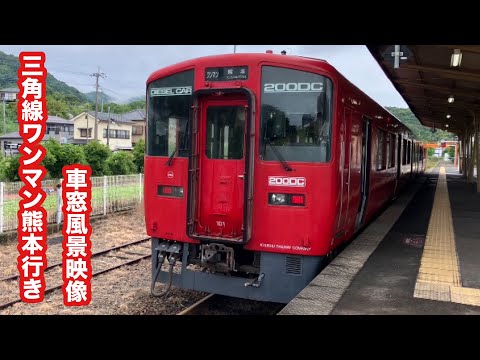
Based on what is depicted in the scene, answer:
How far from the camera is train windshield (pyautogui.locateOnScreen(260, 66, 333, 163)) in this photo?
5.05 m

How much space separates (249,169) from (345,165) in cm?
124

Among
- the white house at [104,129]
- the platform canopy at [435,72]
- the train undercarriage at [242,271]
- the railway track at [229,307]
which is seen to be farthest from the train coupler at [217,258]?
the white house at [104,129]

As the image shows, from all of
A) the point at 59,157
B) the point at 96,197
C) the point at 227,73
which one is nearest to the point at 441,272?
the point at 227,73

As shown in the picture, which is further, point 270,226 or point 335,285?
point 270,226

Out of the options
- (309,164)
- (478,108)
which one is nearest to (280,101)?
(309,164)

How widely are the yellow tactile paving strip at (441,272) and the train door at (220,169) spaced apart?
6.63 ft

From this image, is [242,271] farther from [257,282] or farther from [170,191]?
[170,191]

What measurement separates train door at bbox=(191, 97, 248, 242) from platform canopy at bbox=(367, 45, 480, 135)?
5.03m

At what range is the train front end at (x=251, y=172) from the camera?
5070mm

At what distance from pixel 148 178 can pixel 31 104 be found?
2291 millimetres

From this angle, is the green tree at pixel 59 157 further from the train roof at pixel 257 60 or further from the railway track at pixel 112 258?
the train roof at pixel 257 60

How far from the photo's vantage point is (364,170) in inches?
289
